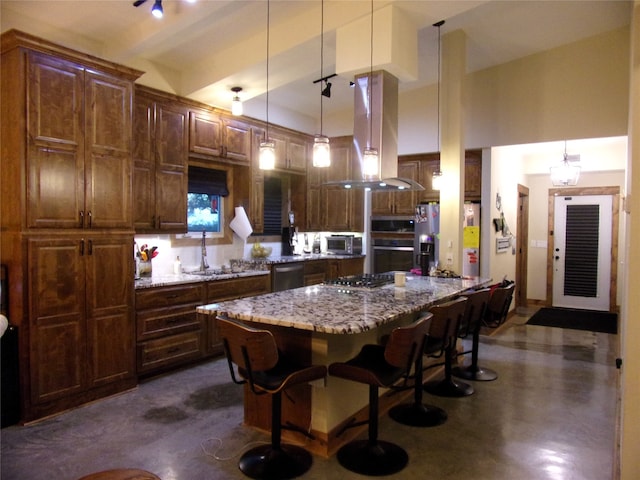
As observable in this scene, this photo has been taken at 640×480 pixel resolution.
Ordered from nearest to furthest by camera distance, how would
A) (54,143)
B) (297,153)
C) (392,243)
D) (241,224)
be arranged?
(54,143), (241,224), (297,153), (392,243)

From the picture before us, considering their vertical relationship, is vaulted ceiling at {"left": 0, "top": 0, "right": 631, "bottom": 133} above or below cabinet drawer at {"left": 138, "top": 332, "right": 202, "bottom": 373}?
above

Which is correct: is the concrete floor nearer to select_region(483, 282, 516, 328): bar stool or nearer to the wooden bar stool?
→ select_region(483, 282, 516, 328): bar stool

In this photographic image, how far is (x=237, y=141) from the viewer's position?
510 cm

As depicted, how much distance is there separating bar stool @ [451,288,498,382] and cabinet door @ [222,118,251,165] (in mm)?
3050

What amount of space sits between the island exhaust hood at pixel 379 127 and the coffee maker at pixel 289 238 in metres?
2.39

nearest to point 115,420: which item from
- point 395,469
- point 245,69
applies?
point 395,469

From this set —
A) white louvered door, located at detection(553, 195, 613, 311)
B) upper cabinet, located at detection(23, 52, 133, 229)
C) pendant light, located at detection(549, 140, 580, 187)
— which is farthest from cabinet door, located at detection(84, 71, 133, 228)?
white louvered door, located at detection(553, 195, 613, 311)

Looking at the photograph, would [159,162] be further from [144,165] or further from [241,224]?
[241,224]

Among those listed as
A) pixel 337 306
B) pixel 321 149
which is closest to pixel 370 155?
pixel 321 149

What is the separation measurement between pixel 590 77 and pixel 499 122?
3.62 ft

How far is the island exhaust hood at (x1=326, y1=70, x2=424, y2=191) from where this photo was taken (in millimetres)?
3703

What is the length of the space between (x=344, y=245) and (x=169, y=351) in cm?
324

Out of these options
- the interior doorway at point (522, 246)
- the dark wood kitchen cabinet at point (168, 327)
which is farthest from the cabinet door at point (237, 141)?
the interior doorway at point (522, 246)

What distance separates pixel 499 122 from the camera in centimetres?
575
